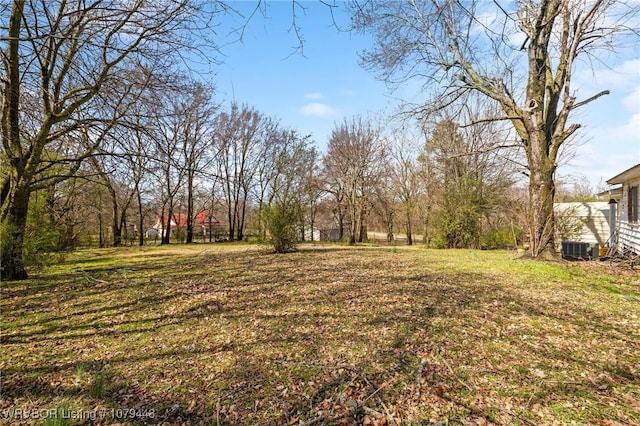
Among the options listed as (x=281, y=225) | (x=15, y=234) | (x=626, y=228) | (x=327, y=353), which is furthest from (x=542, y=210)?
(x=15, y=234)

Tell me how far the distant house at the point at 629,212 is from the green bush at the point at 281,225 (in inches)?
387

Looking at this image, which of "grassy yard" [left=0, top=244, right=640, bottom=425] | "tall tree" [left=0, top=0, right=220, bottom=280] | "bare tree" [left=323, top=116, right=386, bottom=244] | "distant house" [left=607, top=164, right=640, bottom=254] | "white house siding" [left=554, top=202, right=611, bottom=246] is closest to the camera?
"grassy yard" [left=0, top=244, right=640, bottom=425]

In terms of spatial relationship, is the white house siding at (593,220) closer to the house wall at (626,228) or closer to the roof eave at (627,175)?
the house wall at (626,228)

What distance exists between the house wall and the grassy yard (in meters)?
4.80

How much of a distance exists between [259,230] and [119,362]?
838 cm

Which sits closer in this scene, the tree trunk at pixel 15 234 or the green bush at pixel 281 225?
the tree trunk at pixel 15 234

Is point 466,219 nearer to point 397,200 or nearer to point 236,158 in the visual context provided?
point 397,200

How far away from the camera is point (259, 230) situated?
11.3 m

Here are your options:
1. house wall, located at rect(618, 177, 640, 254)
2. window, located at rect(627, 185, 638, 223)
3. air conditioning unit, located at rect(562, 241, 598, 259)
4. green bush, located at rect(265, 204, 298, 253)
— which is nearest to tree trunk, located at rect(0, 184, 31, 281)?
green bush, located at rect(265, 204, 298, 253)

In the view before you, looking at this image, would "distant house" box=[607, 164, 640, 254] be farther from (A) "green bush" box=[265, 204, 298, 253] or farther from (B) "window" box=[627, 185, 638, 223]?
(A) "green bush" box=[265, 204, 298, 253]

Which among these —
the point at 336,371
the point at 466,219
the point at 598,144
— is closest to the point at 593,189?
the point at 598,144

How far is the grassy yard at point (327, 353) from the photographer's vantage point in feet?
7.34

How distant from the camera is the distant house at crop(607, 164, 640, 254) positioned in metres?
8.93

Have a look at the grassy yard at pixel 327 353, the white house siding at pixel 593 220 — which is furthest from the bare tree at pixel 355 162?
the grassy yard at pixel 327 353
